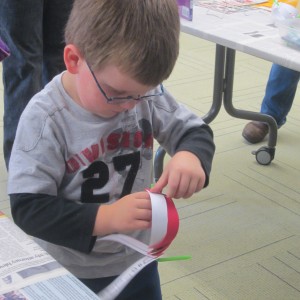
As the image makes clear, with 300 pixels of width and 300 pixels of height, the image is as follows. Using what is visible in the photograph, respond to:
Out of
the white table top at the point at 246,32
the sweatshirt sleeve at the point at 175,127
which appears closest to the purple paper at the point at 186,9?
the white table top at the point at 246,32

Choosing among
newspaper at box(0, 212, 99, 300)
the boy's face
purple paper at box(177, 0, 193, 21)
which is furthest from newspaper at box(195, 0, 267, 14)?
newspaper at box(0, 212, 99, 300)

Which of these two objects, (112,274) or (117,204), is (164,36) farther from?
(112,274)

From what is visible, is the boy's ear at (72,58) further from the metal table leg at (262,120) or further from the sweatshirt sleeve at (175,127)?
the metal table leg at (262,120)

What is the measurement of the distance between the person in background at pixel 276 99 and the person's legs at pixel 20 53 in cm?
97

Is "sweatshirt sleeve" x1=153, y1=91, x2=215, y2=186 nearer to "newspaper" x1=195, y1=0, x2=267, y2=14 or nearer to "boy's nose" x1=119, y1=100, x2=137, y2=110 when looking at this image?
"boy's nose" x1=119, y1=100, x2=137, y2=110

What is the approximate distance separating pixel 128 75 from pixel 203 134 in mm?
243

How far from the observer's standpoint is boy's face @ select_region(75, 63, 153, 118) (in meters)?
0.78

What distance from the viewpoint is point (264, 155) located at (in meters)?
2.15

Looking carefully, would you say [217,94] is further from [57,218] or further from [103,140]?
[57,218]

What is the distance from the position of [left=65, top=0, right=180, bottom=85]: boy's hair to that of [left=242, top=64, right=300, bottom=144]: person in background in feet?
5.15

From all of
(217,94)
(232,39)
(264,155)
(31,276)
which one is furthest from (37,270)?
(264,155)

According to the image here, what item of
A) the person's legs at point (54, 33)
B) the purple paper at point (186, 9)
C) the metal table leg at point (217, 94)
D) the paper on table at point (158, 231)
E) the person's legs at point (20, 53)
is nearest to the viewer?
the paper on table at point (158, 231)

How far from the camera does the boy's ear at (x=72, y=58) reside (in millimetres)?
808

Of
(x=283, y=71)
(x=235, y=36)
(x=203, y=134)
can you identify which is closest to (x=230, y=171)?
(x=283, y=71)
